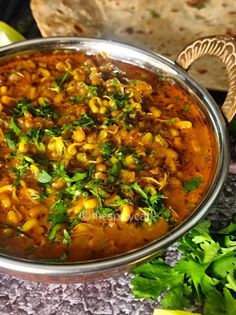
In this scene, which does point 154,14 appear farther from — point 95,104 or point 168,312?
point 168,312

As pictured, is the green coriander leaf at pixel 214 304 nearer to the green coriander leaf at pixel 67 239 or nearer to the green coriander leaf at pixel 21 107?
the green coriander leaf at pixel 67 239

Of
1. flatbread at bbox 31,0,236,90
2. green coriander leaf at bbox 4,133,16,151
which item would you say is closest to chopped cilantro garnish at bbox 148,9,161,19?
flatbread at bbox 31,0,236,90

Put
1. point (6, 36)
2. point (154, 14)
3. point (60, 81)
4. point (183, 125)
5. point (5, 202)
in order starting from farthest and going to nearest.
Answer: point (6, 36)
point (154, 14)
point (60, 81)
point (183, 125)
point (5, 202)

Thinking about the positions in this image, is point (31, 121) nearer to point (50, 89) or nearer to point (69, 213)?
point (50, 89)

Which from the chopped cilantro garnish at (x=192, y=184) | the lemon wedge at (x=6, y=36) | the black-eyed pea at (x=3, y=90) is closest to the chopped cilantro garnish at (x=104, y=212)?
the chopped cilantro garnish at (x=192, y=184)

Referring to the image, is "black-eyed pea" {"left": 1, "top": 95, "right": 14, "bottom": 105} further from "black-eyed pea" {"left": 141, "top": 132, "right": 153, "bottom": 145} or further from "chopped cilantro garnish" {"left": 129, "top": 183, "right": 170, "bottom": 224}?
"chopped cilantro garnish" {"left": 129, "top": 183, "right": 170, "bottom": 224}

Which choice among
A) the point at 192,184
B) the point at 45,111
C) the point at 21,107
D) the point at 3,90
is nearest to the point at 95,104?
the point at 45,111
